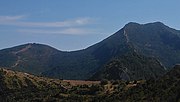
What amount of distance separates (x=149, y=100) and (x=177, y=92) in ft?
54.2

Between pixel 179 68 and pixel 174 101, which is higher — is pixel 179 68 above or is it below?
above

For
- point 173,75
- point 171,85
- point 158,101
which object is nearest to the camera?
point 158,101

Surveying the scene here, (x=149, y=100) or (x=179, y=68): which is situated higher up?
(x=179, y=68)

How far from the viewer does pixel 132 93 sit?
197 m

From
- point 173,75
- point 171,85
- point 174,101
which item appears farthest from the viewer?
point 173,75

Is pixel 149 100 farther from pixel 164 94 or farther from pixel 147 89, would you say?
pixel 147 89

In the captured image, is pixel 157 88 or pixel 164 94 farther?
pixel 157 88

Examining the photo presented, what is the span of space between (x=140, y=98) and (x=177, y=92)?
26.6 m

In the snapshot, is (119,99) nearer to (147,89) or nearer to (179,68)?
(147,89)

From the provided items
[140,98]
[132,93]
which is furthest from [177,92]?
[132,93]

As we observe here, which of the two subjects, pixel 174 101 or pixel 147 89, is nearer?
pixel 174 101

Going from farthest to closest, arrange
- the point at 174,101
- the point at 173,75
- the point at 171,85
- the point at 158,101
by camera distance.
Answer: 1. the point at 173,75
2. the point at 171,85
3. the point at 158,101
4. the point at 174,101

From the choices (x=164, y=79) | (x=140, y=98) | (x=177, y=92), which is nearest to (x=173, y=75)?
(x=164, y=79)

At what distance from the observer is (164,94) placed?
165750mm
